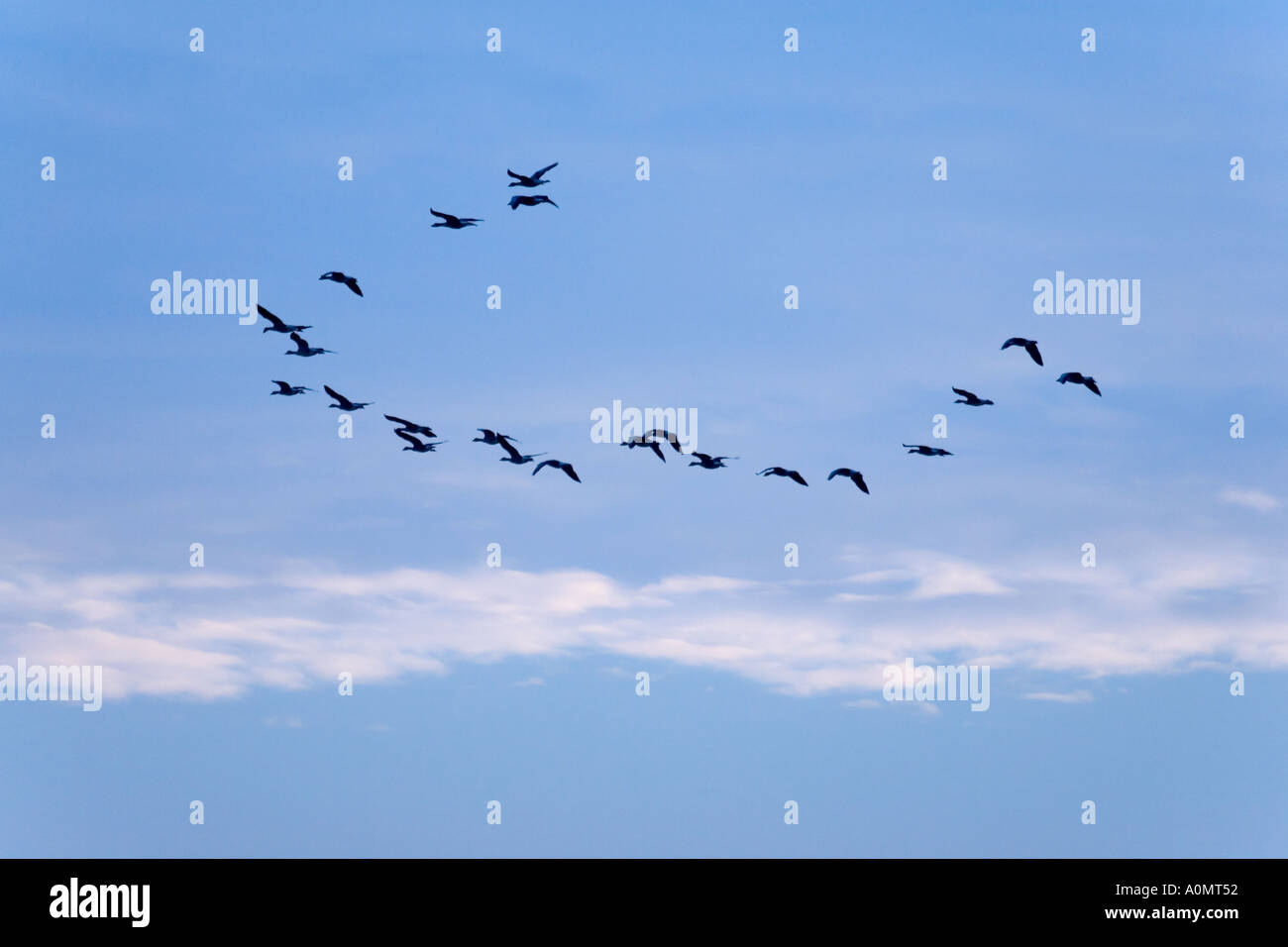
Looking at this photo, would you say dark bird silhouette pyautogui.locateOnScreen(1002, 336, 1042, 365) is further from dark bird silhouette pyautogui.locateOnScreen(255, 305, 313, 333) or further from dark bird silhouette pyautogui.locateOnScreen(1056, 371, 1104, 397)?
dark bird silhouette pyautogui.locateOnScreen(255, 305, 313, 333)

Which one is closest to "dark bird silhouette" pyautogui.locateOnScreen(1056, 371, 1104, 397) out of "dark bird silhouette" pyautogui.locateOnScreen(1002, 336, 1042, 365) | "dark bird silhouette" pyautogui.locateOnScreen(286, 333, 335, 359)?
"dark bird silhouette" pyautogui.locateOnScreen(1002, 336, 1042, 365)

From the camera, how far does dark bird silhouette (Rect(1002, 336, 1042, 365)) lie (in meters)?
103

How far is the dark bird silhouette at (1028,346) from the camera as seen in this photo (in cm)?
10325

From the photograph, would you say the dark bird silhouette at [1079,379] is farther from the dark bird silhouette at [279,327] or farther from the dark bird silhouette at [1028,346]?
Answer: the dark bird silhouette at [279,327]

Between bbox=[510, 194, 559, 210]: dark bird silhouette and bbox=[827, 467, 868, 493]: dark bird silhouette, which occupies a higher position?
bbox=[510, 194, 559, 210]: dark bird silhouette

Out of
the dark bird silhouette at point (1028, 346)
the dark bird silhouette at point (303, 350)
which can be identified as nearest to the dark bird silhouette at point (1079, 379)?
the dark bird silhouette at point (1028, 346)

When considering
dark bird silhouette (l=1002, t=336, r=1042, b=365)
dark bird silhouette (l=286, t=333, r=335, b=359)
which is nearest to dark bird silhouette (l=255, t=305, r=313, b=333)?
dark bird silhouette (l=286, t=333, r=335, b=359)

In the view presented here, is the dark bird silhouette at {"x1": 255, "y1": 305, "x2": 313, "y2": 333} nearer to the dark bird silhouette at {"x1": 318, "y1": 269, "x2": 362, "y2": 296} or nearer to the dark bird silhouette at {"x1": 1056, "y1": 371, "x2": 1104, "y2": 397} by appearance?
the dark bird silhouette at {"x1": 318, "y1": 269, "x2": 362, "y2": 296}

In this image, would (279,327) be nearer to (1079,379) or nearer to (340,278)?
(340,278)

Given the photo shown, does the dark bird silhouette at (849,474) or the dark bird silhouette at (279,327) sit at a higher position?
the dark bird silhouette at (279,327)

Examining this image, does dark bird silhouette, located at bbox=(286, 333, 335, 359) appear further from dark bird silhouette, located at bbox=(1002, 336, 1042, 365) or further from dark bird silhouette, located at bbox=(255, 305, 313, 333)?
dark bird silhouette, located at bbox=(1002, 336, 1042, 365)
